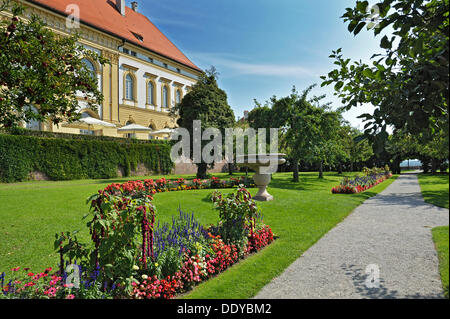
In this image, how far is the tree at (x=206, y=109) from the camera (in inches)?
624

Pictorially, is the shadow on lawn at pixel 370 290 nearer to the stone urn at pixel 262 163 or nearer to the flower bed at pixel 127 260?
the flower bed at pixel 127 260

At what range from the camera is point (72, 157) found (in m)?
15.9

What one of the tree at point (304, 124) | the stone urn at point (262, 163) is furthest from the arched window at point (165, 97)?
the stone urn at point (262, 163)

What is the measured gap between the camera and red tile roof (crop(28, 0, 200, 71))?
21609mm

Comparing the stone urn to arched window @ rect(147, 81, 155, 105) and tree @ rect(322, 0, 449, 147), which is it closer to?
tree @ rect(322, 0, 449, 147)

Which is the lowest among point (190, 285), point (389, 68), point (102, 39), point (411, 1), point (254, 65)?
point (190, 285)

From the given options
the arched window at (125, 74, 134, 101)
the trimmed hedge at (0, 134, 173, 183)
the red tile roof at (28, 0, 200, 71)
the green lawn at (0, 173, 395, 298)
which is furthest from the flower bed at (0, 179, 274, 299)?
the arched window at (125, 74, 134, 101)

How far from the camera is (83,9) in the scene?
2345 cm

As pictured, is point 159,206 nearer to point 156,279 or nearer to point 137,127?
point 156,279

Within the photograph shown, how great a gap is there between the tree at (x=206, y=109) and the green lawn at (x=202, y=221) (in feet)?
21.1

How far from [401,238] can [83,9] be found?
28.1m

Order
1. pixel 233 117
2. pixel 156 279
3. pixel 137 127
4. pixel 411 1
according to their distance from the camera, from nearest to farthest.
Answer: pixel 411 1, pixel 156 279, pixel 233 117, pixel 137 127

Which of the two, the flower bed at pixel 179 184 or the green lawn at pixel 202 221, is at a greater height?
the flower bed at pixel 179 184

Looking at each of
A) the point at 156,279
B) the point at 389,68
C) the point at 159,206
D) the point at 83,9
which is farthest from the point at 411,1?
the point at 83,9
